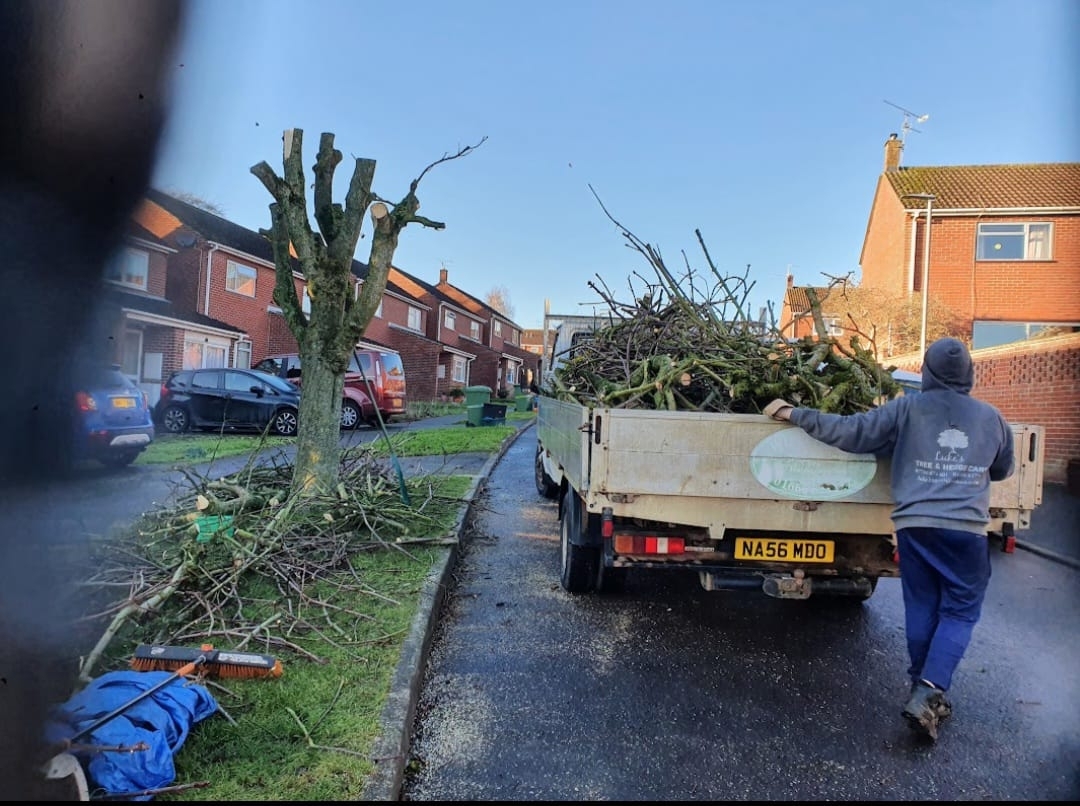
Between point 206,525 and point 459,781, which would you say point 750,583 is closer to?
point 459,781

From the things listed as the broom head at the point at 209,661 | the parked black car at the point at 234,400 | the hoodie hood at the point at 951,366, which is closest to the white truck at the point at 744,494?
the hoodie hood at the point at 951,366

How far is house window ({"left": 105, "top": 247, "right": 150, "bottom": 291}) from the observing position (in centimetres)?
120

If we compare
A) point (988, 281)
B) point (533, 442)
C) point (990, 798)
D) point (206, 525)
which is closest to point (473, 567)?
point (206, 525)

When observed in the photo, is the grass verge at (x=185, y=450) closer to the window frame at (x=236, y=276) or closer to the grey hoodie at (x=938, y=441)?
the grey hoodie at (x=938, y=441)

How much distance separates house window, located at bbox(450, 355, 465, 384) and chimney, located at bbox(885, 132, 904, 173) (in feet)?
76.1

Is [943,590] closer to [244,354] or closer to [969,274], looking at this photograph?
[969,274]

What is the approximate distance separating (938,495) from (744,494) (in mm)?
877

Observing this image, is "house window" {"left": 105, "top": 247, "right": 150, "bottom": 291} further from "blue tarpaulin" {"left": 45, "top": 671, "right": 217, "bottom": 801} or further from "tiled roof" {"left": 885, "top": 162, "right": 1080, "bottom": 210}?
"tiled roof" {"left": 885, "top": 162, "right": 1080, "bottom": 210}

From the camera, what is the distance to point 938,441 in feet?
9.97

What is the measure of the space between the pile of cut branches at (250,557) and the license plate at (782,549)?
227 centimetres

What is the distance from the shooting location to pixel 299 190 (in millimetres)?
6188

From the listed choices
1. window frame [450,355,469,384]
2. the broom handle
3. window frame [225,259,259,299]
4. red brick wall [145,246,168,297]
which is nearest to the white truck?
the broom handle

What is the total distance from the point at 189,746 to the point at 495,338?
4917 centimetres

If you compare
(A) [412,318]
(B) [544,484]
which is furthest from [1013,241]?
(A) [412,318]
